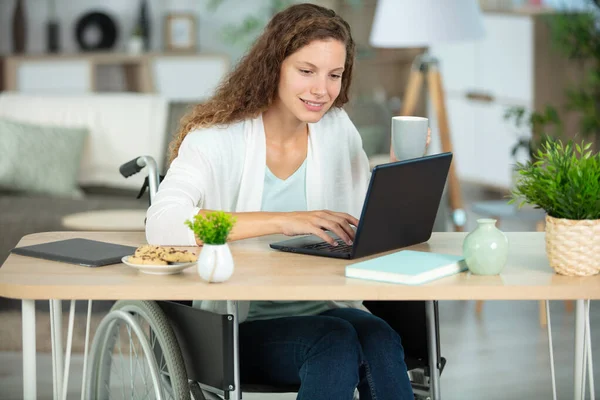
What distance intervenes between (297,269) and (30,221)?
2.40 metres

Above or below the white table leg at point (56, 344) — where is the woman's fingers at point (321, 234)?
above

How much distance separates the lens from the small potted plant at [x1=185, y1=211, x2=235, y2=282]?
1.77 metres

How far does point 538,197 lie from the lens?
1.87 metres

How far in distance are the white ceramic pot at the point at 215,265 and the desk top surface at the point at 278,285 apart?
0.01 m

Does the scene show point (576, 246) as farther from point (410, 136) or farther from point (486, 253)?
point (410, 136)

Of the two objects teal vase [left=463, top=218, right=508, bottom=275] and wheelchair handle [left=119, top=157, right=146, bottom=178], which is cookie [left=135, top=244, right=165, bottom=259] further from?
teal vase [left=463, top=218, right=508, bottom=275]

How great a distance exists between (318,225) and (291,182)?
39 centimetres

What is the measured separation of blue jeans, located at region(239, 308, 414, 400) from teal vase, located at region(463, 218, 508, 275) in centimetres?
33

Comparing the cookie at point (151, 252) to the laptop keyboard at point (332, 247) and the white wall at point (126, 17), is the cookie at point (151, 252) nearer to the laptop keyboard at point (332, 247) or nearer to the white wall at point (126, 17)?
the laptop keyboard at point (332, 247)

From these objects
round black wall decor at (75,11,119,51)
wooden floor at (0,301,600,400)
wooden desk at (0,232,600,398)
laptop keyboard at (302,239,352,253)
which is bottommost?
wooden floor at (0,301,600,400)

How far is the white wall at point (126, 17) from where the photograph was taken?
7402 mm

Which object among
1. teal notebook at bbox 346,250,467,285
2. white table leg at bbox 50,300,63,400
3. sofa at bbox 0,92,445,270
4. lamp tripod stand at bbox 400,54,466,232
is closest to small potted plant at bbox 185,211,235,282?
teal notebook at bbox 346,250,467,285

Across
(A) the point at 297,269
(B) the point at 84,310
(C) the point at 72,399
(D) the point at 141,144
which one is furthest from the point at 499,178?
(A) the point at 297,269

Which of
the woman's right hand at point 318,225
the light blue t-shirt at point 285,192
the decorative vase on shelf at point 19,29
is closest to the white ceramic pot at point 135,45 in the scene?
the decorative vase on shelf at point 19,29
